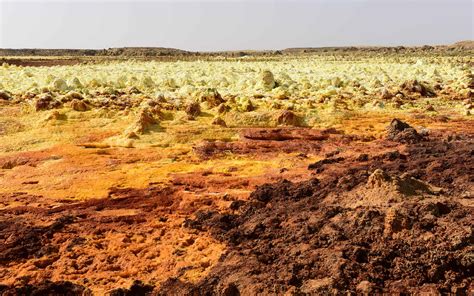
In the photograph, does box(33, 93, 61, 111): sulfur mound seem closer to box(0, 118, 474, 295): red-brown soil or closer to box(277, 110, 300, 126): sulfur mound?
box(0, 118, 474, 295): red-brown soil

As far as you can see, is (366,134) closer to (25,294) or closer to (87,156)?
(87,156)

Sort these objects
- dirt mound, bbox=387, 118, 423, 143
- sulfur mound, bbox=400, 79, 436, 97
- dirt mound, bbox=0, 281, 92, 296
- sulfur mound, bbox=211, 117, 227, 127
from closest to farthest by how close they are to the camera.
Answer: dirt mound, bbox=0, 281, 92, 296, dirt mound, bbox=387, 118, 423, 143, sulfur mound, bbox=211, 117, 227, 127, sulfur mound, bbox=400, 79, 436, 97

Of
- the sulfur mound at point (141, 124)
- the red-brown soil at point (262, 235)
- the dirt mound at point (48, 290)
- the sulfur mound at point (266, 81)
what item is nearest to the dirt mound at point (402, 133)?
the red-brown soil at point (262, 235)

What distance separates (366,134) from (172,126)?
4305 millimetres

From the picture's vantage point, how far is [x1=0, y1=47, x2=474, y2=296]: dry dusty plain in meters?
5.02

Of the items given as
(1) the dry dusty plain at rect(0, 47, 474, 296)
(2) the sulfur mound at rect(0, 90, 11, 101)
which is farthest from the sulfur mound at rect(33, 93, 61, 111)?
(2) the sulfur mound at rect(0, 90, 11, 101)

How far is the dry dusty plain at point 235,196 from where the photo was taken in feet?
16.5

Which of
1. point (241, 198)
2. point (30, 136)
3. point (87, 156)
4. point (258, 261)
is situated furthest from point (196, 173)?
point (30, 136)

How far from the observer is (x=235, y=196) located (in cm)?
747

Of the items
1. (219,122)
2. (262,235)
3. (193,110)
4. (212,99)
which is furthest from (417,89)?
(262,235)

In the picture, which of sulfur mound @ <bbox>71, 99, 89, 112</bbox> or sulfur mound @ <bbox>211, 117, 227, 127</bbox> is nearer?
sulfur mound @ <bbox>211, 117, 227, 127</bbox>

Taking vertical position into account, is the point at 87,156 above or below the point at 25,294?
above

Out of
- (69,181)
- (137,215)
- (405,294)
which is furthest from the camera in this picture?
(69,181)

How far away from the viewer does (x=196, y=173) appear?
879 centimetres
